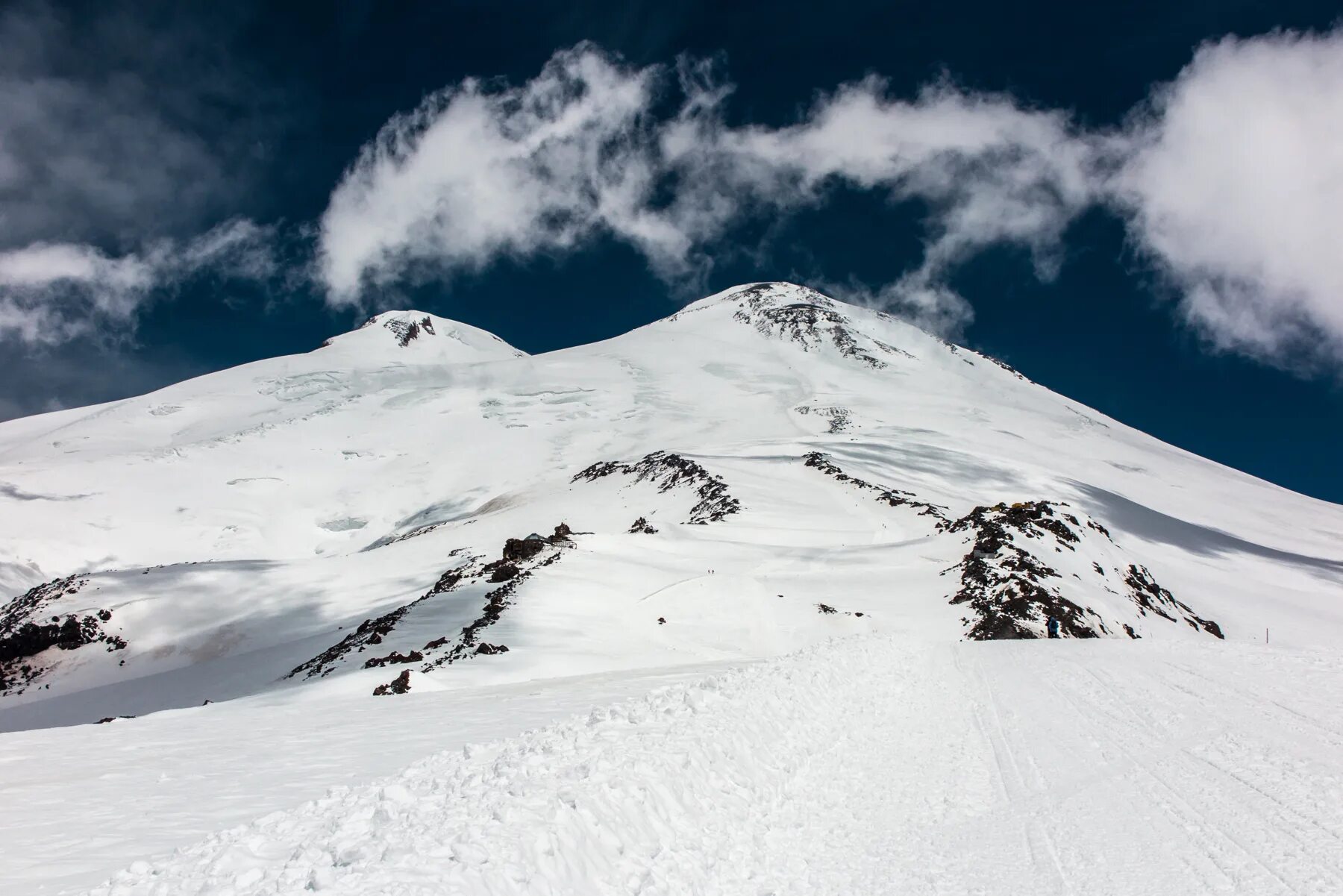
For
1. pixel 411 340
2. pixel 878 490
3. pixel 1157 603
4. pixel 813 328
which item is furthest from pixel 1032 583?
pixel 411 340

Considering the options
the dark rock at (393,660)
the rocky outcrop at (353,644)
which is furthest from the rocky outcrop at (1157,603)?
the rocky outcrop at (353,644)

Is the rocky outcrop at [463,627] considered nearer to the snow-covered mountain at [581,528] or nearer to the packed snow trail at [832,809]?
the snow-covered mountain at [581,528]

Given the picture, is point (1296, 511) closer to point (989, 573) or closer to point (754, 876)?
point (989, 573)

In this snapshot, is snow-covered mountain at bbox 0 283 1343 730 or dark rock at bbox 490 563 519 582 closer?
snow-covered mountain at bbox 0 283 1343 730

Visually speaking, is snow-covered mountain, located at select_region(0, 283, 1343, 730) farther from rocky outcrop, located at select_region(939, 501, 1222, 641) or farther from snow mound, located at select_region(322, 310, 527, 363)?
snow mound, located at select_region(322, 310, 527, 363)

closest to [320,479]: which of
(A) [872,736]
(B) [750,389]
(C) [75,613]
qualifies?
(C) [75,613]

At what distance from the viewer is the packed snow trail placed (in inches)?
188

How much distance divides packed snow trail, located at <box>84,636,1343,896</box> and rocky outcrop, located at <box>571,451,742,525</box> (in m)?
32.2

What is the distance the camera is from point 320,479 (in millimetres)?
95875

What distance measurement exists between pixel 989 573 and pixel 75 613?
138 ft

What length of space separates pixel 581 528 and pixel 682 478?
10713 mm

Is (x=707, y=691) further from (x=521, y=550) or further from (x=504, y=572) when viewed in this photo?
(x=521, y=550)

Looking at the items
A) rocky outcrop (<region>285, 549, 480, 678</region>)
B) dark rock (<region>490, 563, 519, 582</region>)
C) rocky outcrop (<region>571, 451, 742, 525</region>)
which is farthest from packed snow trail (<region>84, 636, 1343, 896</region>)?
rocky outcrop (<region>571, 451, 742, 525</region>)

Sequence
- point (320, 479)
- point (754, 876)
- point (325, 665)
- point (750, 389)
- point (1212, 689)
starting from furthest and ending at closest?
point (750, 389) < point (320, 479) < point (325, 665) < point (1212, 689) < point (754, 876)
